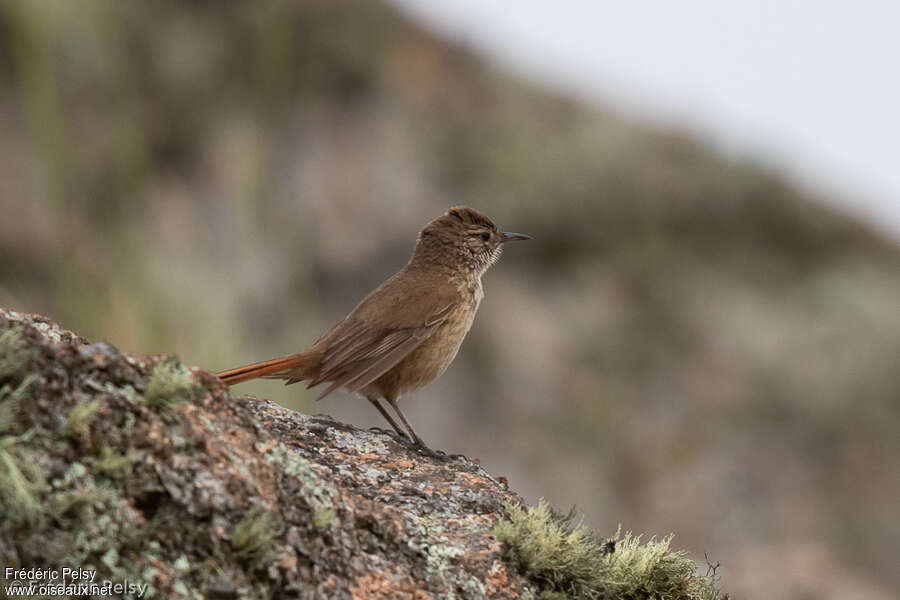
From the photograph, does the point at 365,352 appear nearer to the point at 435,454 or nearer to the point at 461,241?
the point at 435,454

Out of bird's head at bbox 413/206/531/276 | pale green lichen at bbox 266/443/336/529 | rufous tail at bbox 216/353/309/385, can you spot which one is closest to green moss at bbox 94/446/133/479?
pale green lichen at bbox 266/443/336/529

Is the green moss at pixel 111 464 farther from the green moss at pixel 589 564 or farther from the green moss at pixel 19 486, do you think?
the green moss at pixel 589 564

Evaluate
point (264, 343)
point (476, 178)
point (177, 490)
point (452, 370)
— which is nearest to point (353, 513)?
point (177, 490)

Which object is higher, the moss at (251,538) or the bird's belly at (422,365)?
the bird's belly at (422,365)

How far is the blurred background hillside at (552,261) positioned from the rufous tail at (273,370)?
4478mm

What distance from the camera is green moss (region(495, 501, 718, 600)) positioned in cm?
286

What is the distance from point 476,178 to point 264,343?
4.69 metres

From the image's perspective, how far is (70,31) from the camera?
11.1 meters

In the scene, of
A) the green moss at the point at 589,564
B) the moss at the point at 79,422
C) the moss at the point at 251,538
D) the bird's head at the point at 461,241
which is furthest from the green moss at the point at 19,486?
the bird's head at the point at 461,241

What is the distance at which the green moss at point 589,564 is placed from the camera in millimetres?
2857

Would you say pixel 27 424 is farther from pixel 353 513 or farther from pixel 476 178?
pixel 476 178

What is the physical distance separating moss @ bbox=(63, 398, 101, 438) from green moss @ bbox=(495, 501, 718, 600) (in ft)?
4.06

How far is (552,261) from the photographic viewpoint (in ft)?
41.7

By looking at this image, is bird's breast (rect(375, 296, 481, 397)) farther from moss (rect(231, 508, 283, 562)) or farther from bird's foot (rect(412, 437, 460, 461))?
moss (rect(231, 508, 283, 562))
